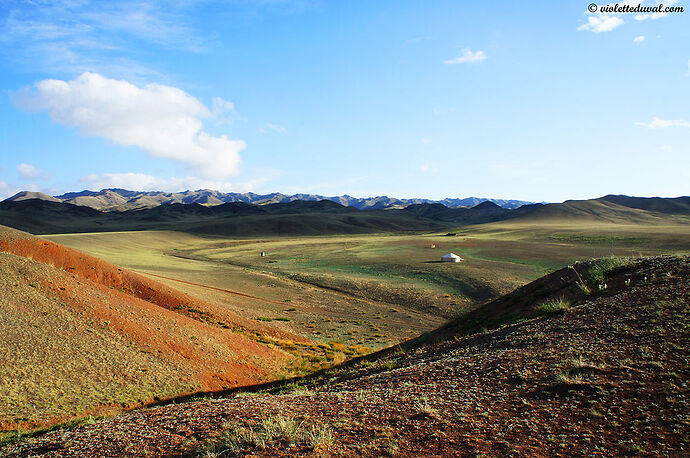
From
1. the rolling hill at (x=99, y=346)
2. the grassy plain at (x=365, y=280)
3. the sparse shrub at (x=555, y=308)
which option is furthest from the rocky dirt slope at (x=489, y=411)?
the grassy plain at (x=365, y=280)

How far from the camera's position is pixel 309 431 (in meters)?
5.99

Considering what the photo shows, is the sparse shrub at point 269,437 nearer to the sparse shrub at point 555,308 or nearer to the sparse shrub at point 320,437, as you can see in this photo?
the sparse shrub at point 320,437

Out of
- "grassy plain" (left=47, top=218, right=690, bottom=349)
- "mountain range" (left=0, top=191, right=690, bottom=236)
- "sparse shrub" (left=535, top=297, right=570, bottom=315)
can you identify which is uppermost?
"mountain range" (left=0, top=191, right=690, bottom=236)

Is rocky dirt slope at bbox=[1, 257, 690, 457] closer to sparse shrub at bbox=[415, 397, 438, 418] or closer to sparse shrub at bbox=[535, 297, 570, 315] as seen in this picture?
sparse shrub at bbox=[415, 397, 438, 418]

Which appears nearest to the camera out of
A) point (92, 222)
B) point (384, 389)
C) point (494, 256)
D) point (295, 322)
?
point (384, 389)

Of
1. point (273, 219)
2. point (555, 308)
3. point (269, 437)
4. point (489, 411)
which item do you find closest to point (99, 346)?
point (269, 437)

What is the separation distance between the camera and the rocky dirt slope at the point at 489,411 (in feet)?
18.0

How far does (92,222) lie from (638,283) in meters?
186

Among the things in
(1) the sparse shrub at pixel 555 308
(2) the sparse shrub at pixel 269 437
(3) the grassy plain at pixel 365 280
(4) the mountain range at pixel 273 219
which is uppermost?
(4) the mountain range at pixel 273 219

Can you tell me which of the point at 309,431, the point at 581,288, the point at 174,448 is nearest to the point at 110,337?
the point at 174,448

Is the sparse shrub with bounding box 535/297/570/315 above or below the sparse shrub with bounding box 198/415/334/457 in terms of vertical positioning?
above

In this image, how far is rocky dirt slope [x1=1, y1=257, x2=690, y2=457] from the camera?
5488mm

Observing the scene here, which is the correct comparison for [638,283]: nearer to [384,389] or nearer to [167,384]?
[384,389]

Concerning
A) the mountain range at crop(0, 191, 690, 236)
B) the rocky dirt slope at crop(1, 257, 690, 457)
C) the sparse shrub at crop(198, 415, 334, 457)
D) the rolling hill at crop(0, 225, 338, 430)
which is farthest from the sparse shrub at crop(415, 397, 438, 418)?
the mountain range at crop(0, 191, 690, 236)
